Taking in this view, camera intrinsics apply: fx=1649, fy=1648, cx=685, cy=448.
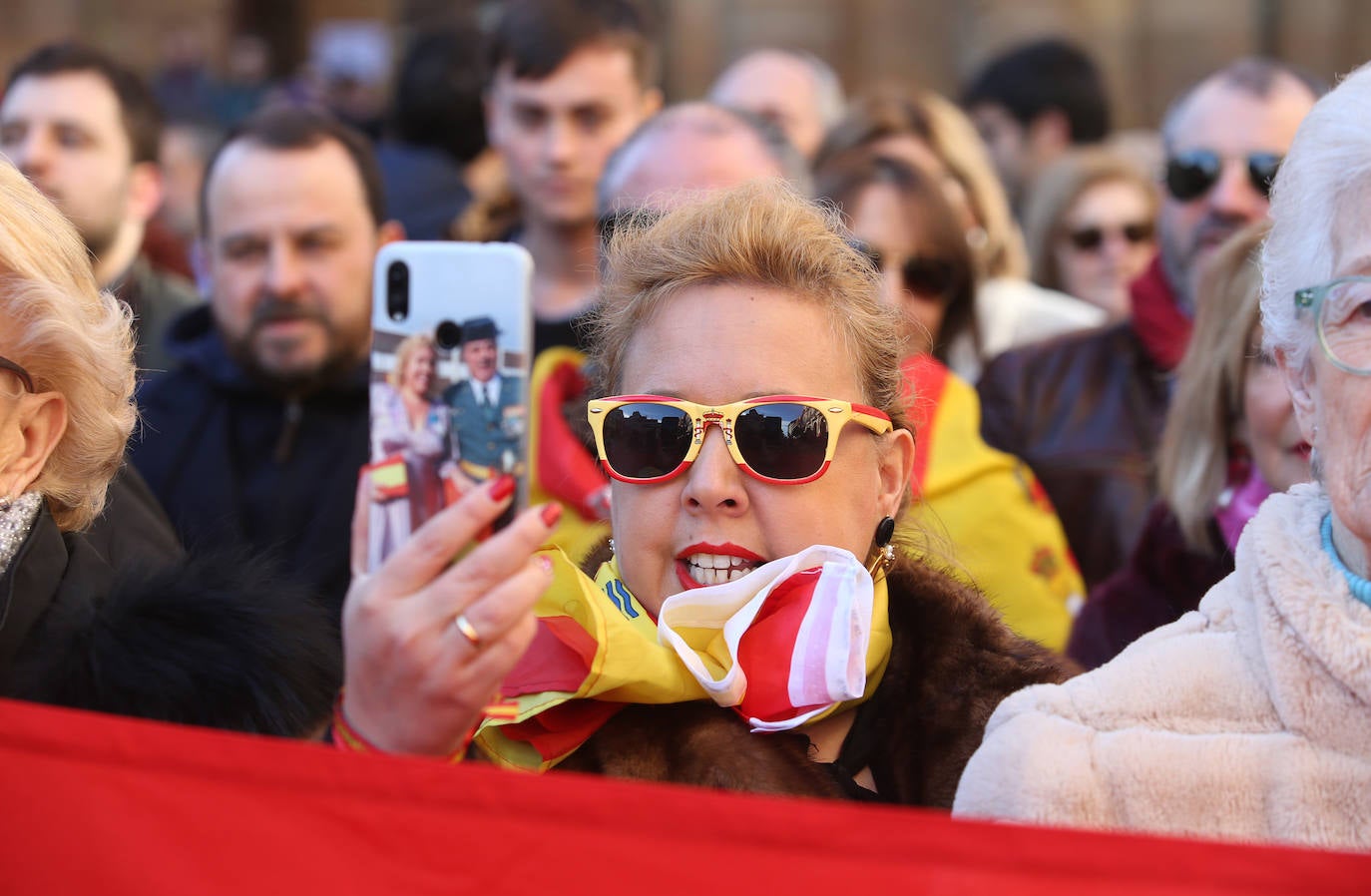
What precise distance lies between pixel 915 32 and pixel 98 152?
521 inches

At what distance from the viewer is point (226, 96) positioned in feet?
43.5

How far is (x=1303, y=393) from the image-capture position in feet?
6.82

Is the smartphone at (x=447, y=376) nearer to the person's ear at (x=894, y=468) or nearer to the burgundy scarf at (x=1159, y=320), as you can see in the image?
the person's ear at (x=894, y=468)

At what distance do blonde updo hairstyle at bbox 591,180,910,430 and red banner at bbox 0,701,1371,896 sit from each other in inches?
36.2

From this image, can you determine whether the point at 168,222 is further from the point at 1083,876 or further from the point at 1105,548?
the point at 1083,876

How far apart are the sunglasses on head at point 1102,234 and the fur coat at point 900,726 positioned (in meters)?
4.38

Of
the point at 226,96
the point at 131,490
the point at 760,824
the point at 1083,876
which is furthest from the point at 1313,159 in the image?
the point at 226,96

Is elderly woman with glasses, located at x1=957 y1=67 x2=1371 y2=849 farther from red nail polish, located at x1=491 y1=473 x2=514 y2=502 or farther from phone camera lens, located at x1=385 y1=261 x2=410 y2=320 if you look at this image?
phone camera lens, located at x1=385 y1=261 x2=410 y2=320

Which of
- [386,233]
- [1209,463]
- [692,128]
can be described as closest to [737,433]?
[1209,463]

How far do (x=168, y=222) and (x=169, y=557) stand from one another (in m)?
7.58

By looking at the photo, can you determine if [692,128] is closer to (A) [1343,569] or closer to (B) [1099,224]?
(B) [1099,224]

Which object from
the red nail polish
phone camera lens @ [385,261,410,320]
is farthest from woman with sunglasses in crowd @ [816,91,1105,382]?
the red nail polish

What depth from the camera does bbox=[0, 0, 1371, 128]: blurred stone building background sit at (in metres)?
17.0

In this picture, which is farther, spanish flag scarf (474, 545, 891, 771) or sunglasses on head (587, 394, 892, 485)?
sunglasses on head (587, 394, 892, 485)
